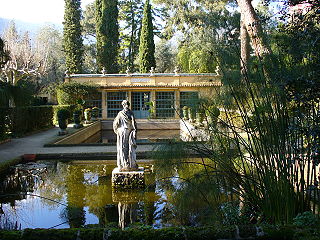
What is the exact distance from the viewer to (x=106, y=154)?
1003cm

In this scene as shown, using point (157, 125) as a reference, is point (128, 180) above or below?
below

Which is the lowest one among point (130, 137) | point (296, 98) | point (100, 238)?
point (100, 238)

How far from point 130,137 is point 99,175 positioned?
184 cm

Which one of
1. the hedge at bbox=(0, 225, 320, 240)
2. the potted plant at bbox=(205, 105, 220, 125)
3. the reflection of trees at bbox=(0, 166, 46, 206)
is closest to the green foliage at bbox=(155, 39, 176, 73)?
the reflection of trees at bbox=(0, 166, 46, 206)

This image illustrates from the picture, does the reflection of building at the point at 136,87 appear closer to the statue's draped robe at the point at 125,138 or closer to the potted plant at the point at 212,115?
the statue's draped robe at the point at 125,138

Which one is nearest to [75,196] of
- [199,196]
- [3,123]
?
[199,196]

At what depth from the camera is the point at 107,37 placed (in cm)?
3020

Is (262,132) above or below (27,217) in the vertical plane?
above

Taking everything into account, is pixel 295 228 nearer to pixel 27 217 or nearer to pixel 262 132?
pixel 262 132

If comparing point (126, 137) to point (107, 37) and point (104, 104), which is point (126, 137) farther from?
point (107, 37)

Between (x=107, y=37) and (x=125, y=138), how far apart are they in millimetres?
25041

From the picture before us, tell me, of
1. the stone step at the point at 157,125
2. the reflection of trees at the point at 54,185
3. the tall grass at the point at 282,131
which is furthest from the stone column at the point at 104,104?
the tall grass at the point at 282,131

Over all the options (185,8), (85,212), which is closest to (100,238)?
(85,212)

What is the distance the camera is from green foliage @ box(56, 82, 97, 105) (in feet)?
81.1
